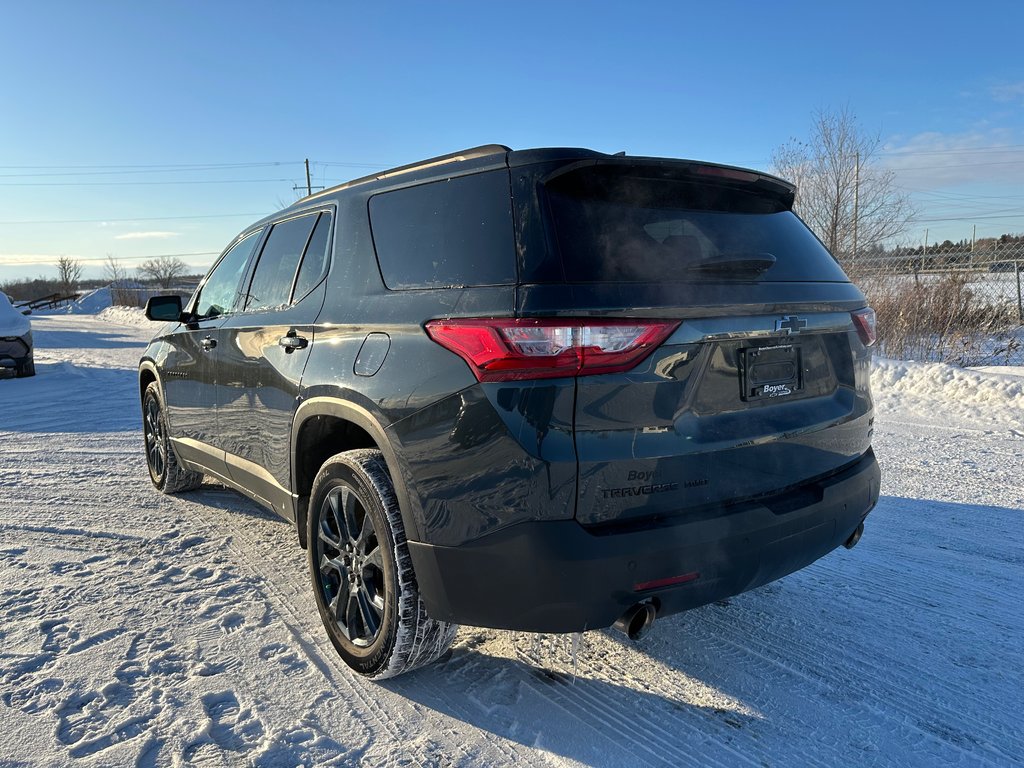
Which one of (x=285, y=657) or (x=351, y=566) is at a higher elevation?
(x=351, y=566)

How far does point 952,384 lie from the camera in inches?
315

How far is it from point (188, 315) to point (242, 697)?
2813mm

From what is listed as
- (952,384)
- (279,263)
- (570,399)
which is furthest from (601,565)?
(952,384)

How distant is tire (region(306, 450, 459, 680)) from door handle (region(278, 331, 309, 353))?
1.95 feet

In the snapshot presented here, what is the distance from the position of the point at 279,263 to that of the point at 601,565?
2.52m

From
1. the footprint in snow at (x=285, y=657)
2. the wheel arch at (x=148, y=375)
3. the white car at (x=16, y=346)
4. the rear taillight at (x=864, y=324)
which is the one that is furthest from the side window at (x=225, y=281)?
the white car at (x=16, y=346)

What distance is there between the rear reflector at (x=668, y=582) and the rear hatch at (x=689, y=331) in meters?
0.19

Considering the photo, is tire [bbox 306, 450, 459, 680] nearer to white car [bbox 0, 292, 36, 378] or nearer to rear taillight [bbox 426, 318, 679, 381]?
rear taillight [bbox 426, 318, 679, 381]

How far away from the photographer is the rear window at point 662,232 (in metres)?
2.20

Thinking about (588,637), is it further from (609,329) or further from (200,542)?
(200,542)

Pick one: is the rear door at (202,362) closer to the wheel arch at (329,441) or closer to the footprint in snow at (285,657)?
the wheel arch at (329,441)

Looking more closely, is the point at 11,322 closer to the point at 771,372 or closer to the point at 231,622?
the point at 231,622

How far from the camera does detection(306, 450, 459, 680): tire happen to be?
248 centimetres

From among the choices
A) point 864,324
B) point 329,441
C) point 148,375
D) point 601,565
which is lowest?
point 601,565
